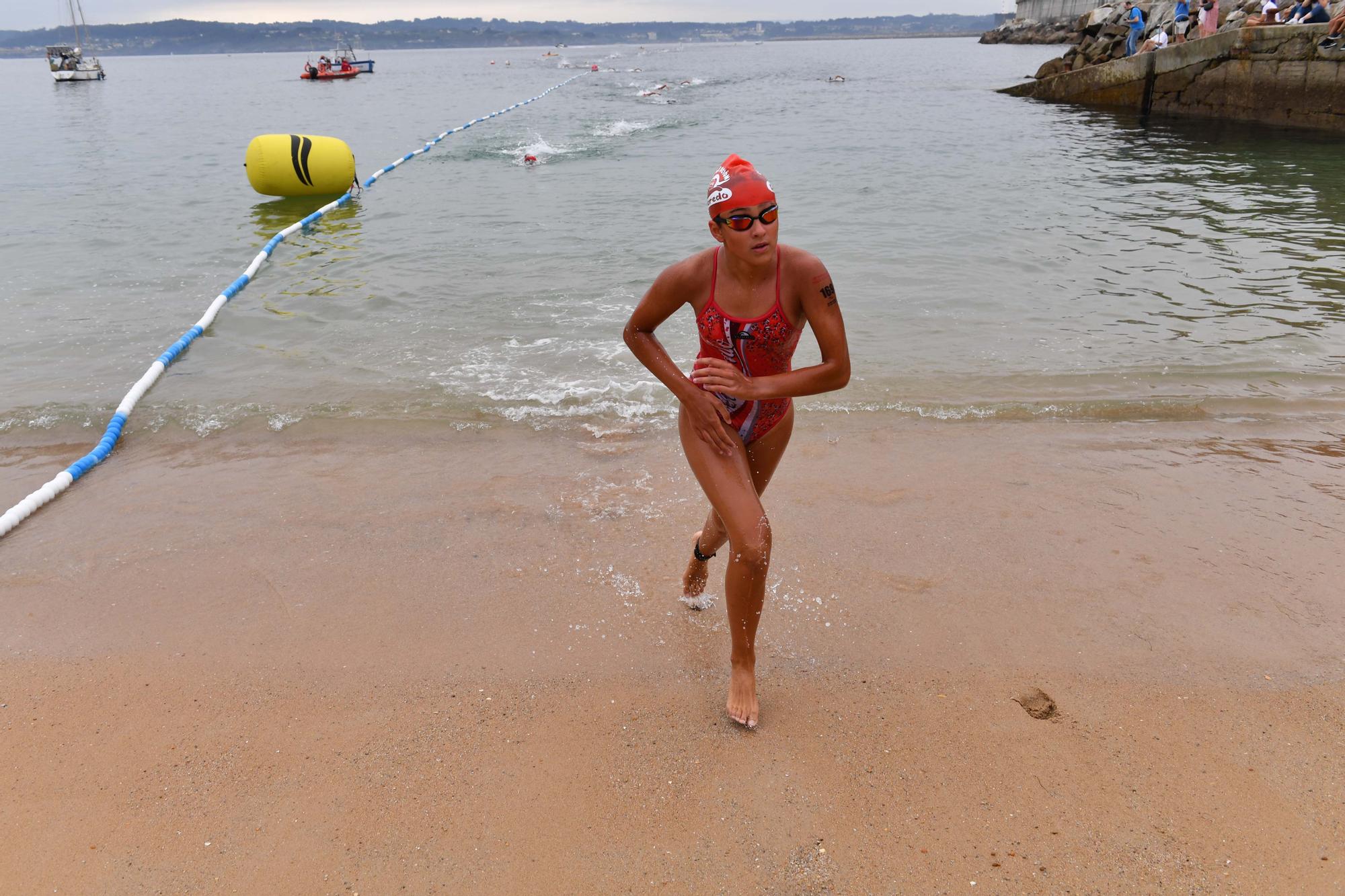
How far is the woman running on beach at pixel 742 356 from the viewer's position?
3.01 meters

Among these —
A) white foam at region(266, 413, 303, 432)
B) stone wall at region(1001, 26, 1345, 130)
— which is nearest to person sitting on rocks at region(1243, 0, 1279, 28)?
stone wall at region(1001, 26, 1345, 130)

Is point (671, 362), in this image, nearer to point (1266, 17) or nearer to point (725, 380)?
point (725, 380)

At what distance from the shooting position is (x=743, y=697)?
331cm

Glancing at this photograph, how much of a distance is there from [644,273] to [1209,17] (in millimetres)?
23833

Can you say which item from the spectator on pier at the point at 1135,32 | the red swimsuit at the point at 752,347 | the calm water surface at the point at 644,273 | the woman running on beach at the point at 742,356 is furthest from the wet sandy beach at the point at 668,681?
the spectator on pier at the point at 1135,32

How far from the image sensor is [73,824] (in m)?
2.90

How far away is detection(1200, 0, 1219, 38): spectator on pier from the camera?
25.0 metres

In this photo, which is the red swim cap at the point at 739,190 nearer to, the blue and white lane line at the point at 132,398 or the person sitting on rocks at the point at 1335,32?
the blue and white lane line at the point at 132,398

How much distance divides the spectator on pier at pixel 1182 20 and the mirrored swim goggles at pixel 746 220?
3080 centimetres

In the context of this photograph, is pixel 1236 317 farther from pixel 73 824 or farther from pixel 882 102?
pixel 882 102

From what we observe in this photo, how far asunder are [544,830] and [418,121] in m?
33.9

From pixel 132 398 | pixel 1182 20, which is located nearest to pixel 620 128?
pixel 1182 20

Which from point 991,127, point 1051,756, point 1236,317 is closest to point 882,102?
point 991,127

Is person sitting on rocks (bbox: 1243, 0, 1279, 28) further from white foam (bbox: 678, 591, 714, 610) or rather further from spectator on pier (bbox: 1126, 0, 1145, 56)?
white foam (bbox: 678, 591, 714, 610)
